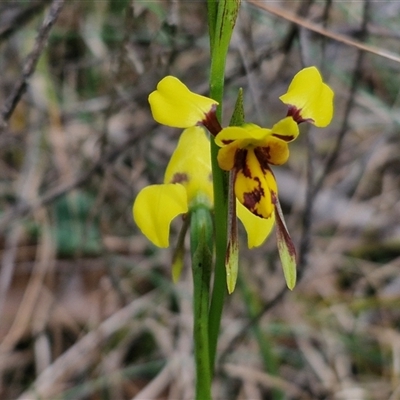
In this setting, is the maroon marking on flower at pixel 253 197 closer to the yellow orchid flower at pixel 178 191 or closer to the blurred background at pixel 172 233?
the yellow orchid flower at pixel 178 191

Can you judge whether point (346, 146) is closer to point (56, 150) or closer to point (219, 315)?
point (56, 150)

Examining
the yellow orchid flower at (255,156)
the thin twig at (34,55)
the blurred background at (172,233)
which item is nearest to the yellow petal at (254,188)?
the yellow orchid flower at (255,156)

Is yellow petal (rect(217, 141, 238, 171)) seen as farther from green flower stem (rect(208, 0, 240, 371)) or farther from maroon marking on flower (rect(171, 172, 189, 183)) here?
maroon marking on flower (rect(171, 172, 189, 183))

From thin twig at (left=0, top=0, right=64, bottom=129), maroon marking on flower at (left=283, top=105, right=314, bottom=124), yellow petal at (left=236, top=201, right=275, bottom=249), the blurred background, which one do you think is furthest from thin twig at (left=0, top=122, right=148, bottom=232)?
maroon marking on flower at (left=283, top=105, right=314, bottom=124)

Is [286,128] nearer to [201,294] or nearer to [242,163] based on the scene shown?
[242,163]

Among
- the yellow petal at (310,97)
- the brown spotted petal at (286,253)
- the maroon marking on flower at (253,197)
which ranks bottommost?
the brown spotted petal at (286,253)
